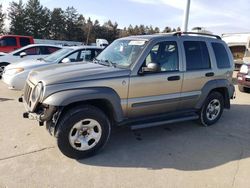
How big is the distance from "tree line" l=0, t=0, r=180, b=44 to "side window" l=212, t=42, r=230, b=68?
165ft

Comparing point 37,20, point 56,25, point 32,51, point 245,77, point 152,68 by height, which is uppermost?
point 37,20

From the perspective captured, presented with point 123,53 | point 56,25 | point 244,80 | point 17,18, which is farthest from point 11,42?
point 56,25

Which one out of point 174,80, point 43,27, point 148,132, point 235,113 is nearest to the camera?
point 174,80

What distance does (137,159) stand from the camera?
165 inches

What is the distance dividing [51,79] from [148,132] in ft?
7.73

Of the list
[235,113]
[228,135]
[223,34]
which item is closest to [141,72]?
[228,135]

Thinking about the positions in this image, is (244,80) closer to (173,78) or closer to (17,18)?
(173,78)

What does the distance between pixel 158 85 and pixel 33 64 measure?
15.5 feet

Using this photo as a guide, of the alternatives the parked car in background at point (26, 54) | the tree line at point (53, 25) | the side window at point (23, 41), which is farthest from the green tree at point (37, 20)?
the parked car in background at point (26, 54)

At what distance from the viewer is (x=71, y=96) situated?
3805 millimetres

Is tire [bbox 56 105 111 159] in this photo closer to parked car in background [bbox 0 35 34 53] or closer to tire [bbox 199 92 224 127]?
tire [bbox 199 92 224 127]

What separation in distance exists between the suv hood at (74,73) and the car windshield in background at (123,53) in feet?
0.87

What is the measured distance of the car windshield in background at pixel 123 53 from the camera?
4613 millimetres

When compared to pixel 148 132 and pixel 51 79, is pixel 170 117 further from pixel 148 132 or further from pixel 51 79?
pixel 51 79
